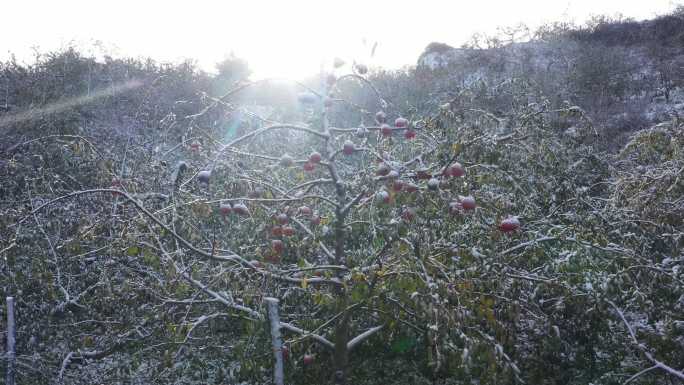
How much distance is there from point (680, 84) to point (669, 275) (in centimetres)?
1289

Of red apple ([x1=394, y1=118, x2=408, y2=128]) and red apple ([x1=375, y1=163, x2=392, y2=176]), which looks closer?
red apple ([x1=375, y1=163, x2=392, y2=176])

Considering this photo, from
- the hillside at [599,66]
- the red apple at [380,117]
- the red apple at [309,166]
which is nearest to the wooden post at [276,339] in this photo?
the red apple at [309,166]

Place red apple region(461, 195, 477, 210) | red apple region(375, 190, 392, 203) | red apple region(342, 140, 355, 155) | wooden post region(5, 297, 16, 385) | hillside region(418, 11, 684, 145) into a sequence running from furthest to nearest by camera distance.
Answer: hillside region(418, 11, 684, 145) < wooden post region(5, 297, 16, 385) < red apple region(342, 140, 355, 155) < red apple region(461, 195, 477, 210) < red apple region(375, 190, 392, 203)

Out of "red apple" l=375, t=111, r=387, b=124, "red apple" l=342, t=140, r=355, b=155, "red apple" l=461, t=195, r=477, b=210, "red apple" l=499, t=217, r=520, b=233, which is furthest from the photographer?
"red apple" l=375, t=111, r=387, b=124

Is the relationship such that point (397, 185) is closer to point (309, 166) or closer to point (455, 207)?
point (455, 207)

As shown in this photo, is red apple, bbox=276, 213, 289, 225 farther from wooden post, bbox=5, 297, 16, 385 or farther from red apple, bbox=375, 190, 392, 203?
wooden post, bbox=5, 297, 16, 385

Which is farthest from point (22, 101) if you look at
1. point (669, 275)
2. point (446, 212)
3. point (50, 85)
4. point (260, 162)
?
point (669, 275)

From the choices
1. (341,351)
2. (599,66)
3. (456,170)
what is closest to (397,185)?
(456,170)

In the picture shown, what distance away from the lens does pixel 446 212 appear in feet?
9.75

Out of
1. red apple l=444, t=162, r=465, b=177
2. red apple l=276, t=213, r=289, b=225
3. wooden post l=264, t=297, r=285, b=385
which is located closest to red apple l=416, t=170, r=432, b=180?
red apple l=444, t=162, r=465, b=177

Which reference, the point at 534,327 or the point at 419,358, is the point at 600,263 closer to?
the point at 534,327

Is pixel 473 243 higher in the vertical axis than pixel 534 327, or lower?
higher

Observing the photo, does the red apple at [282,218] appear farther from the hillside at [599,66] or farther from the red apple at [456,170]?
the hillside at [599,66]

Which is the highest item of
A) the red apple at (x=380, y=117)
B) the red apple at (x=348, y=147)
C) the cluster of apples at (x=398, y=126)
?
the red apple at (x=380, y=117)
